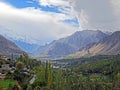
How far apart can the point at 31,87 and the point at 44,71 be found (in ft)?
111

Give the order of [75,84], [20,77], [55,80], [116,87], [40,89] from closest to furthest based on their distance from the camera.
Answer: [40,89] → [20,77] → [55,80] → [75,84] → [116,87]

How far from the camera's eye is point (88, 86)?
184m

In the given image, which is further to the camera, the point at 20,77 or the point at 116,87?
the point at 116,87

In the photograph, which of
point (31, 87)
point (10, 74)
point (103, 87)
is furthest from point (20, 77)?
point (103, 87)

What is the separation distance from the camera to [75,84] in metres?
177

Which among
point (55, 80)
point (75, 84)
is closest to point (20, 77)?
point (55, 80)

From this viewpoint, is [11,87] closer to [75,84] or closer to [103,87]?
[75,84]

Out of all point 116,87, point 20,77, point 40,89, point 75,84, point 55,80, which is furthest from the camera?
point 116,87

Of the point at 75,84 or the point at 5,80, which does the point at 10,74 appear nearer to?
the point at 5,80

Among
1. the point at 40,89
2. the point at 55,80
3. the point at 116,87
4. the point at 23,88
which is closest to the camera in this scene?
the point at 40,89

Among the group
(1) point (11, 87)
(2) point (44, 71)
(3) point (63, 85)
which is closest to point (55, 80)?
(3) point (63, 85)

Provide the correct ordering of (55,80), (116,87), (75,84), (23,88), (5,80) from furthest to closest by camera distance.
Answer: (116,87) < (75,84) < (55,80) < (5,80) < (23,88)

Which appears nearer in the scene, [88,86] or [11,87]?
[11,87]

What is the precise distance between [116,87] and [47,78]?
223ft
